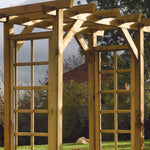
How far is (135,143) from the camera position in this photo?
7.13 meters

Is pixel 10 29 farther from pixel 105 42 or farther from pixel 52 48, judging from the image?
pixel 105 42

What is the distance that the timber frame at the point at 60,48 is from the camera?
17.2 feet

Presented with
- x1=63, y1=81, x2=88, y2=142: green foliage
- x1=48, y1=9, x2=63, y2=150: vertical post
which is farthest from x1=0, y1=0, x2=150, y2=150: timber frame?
x1=63, y1=81, x2=88, y2=142: green foliage

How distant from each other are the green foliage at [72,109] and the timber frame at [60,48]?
Answer: 25.3 ft

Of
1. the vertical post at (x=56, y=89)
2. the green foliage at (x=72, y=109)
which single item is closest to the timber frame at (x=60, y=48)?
the vertical post at (x=56, y=89)

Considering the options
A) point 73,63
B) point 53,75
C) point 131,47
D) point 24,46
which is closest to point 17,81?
point 24,46

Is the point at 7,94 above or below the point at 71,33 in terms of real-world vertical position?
below

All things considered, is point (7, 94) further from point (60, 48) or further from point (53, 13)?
point (53, 13)

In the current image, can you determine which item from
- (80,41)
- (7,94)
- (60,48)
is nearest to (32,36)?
(60,48)

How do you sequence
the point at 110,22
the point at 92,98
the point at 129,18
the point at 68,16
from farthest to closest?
the point at 92,98, the point at 129,18, the point at 110,22, the point at 68,16

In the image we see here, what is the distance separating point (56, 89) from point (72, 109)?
1016cm

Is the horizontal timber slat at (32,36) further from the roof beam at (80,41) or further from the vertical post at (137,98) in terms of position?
the vertical post at (137,98)

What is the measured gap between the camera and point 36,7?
18.1 feet

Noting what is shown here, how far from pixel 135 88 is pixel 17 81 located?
91.4 inches
